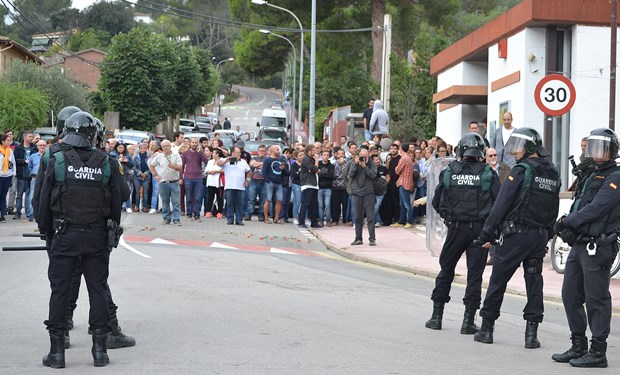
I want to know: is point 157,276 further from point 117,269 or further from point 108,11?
point 108,11

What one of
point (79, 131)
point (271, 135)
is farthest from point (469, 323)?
point (271, 135)

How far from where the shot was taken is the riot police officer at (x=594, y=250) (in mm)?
7945

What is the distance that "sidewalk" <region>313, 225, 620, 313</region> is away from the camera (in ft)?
44.8

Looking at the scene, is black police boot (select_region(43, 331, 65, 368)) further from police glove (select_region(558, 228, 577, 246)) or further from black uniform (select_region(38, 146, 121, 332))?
police glove (select_region(558, 228, 577, 246))

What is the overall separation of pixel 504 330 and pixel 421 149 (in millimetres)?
13965

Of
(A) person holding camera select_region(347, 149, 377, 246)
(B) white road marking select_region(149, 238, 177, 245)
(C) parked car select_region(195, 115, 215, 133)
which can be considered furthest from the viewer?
(C) parked car select_region(195, 115, 215, 133)

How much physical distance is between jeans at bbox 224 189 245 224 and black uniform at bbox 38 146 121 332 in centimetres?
1425

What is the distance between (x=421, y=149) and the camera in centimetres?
2355

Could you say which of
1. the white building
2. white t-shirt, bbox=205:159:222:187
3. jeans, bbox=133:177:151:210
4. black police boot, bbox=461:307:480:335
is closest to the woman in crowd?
jeans, bbox=133:177:151:210

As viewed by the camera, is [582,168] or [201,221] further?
[201,221]

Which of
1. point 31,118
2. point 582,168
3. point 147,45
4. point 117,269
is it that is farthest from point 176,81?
point 582,168

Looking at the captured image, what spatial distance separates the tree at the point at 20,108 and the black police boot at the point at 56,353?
1290 inches

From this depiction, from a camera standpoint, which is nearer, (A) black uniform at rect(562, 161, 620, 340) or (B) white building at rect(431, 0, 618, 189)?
(A) black uniform at rect(562, 161, 620, 340)

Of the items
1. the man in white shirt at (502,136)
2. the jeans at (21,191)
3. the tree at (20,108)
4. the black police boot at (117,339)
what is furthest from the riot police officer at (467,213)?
the tree at (20,108)
